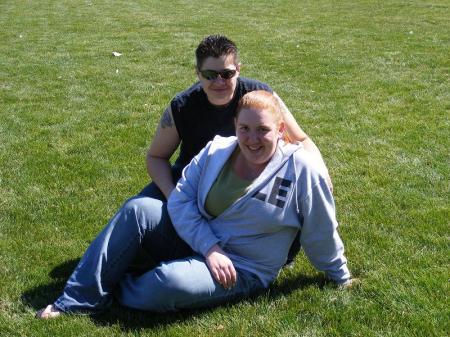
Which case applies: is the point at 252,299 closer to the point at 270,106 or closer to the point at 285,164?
the point at 285,164

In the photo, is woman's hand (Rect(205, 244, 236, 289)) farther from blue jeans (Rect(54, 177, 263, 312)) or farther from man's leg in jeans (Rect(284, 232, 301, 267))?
man's leg in jeans (Rect(284, 232, 301, 267))

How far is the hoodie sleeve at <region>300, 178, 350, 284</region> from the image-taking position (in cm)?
358

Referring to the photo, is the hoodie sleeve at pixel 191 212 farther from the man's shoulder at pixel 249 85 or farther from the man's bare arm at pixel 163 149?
the man's shoulder at pixel 249 85

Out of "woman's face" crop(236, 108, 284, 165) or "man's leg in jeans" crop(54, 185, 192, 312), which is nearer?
"woman's face" crop(236, 108, 284, 165)

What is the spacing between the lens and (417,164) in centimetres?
611

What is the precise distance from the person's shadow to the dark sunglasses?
4.58 feet

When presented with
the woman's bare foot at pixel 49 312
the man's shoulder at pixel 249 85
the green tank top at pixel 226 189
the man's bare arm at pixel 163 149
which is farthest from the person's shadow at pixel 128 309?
the man's shoulder at pixel 249 85

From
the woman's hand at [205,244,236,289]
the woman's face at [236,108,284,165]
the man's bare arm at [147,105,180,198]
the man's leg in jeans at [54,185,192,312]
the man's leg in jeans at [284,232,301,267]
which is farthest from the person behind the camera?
the man's bare arm at [147,105,180,198]

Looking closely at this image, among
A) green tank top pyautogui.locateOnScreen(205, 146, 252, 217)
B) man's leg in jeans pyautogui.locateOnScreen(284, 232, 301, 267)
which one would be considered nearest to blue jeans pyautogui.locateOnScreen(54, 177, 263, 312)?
green tank top pyautogui.locateOnScreen(205, 146, 252, 217)

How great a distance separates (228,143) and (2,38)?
42.1 feet

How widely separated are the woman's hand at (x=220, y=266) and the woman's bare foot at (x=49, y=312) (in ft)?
3.23

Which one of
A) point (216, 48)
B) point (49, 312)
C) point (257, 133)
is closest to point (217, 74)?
point (216, 48)

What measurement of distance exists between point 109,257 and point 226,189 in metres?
0.82

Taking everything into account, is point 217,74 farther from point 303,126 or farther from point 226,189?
point 303,126
